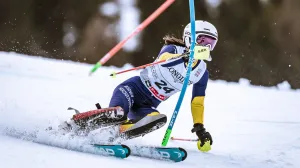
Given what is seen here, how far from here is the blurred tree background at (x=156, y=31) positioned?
2170cm

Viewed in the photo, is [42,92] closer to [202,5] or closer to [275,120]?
[275,120]

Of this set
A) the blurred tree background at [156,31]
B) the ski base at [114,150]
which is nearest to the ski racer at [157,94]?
the ski base at [114,150]

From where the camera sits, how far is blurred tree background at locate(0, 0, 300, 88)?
2170 centimetres

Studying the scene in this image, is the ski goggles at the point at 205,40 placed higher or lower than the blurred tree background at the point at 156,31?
lower

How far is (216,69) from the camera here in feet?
71.6

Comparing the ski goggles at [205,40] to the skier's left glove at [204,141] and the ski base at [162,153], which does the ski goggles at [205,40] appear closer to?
the skier's left glove at [204,141]

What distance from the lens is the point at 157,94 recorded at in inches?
174

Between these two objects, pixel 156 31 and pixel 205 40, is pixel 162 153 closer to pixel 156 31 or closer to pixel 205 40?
pixel 205 40

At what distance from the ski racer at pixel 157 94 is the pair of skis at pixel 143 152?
0.18 meters

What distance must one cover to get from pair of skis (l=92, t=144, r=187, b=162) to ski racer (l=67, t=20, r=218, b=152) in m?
0.18

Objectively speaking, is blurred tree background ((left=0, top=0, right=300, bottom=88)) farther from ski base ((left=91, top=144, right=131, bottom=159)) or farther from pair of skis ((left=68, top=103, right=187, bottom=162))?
ski base ((left=91, top=144, right=131, bottom=159))

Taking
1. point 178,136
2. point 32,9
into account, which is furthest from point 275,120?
point 32,9

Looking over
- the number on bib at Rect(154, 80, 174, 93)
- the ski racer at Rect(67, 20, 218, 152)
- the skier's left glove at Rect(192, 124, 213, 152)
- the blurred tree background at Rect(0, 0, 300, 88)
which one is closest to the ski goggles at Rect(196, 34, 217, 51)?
the ski racer at Rect(67, 20, 218, 152)

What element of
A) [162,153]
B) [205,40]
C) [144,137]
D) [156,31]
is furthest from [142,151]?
[156,31]
